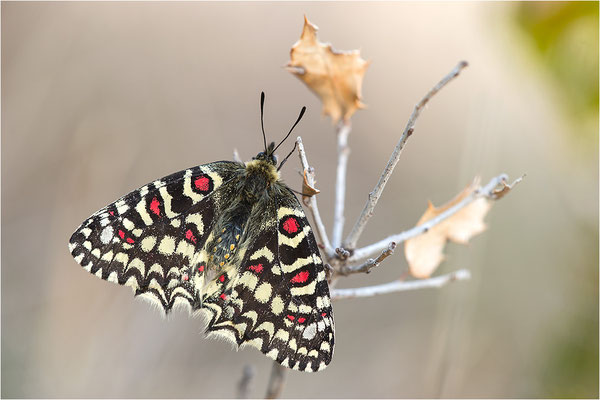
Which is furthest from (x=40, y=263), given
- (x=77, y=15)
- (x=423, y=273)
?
(x=423, y=273)

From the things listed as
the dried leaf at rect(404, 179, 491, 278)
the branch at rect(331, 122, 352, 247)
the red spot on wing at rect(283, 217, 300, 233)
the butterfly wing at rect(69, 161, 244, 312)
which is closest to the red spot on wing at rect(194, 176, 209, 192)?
the butterfly wing at rect(69, 161, 244, 312)

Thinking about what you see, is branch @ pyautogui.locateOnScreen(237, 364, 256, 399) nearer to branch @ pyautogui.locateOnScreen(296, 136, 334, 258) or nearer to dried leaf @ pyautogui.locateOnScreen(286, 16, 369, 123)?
branch @ pyautogui.locateOnScreen(296, 136, 334, 258)

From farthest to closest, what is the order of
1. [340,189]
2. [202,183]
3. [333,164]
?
[333,164] < [202,183] < [340,189]

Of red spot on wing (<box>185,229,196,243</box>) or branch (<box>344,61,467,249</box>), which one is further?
red spot on wing (<box>185,229,196,243</box>)

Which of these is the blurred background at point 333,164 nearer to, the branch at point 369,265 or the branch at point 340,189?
the branch at point 340,189

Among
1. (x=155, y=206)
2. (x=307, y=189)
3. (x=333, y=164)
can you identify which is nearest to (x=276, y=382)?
(x=307, y=189)

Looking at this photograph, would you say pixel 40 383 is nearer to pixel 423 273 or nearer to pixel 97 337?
pixel 97 337

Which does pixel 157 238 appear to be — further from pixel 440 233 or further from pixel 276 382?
pixel 440 233
